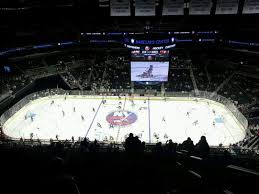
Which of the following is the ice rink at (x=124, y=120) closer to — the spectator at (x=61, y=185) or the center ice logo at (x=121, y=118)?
the center ice logo at (x=121, y=118)

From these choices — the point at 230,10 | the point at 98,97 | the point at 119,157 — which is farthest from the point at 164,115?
the point at 119,157

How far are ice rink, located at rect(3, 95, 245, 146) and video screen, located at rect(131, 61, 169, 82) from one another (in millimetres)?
2106

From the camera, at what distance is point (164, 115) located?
73.6ft

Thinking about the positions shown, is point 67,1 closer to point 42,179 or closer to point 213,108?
point 213,108

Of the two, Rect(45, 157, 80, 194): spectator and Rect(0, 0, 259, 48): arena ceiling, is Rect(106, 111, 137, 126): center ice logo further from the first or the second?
Rect(45, 157, 80, 194): spectator

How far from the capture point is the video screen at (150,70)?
81.5 feet

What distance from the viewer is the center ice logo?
68.7ft

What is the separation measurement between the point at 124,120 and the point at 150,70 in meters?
5.73

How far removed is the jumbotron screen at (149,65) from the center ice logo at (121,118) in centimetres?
394

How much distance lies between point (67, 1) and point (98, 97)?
32.8 ft

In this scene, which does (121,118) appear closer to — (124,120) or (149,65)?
(124,120)

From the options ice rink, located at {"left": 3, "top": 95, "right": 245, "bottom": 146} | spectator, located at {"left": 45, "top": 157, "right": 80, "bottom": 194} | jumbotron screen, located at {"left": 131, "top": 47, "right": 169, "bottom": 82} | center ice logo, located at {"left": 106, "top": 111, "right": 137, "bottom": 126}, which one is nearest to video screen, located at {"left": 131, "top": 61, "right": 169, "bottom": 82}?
jumbotron screen, located at {"left": 131, "top": 47, "right": 169, "bottom": 82}

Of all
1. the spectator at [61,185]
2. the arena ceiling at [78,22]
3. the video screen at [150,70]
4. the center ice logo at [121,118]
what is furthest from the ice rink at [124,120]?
the spectator at [61,185]

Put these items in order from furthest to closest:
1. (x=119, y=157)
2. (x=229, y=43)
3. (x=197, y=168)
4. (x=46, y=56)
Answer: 1. (x=46, y=56)
2. (x=229, y=43)
3. (x=119, y=157)
4. (x=197, y=168)
